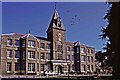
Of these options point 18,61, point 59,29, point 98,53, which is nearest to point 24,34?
point 18,61

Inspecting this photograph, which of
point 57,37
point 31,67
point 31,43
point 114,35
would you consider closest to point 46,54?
point 57,37

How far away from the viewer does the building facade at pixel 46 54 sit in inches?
1206

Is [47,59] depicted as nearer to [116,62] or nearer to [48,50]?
[48,50]

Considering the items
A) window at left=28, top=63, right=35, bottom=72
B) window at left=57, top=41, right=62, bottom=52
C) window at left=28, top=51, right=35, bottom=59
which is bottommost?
window at left=28, top=63, right=35, bottom=72

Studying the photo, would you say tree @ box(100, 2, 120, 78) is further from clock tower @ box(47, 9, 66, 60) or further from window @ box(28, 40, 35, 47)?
clock tower @ box(47, 9, 66, 60)

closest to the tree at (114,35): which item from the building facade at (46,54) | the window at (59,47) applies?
the building facade at (46,54)

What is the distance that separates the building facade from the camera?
30.6 meters

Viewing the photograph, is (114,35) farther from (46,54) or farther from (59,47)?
(59,47)

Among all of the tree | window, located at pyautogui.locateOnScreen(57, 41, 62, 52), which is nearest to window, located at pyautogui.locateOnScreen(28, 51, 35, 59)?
window, located at pyautogui.locateOnScreen(57, 41, 62, 52)

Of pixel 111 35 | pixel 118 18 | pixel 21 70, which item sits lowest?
pixel 21 70

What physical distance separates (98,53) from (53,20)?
70.4 feet

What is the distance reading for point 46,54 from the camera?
34.1 metres

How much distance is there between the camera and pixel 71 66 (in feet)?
117

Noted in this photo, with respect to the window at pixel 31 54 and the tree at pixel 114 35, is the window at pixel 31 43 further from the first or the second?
the tree at pixel 114 35
